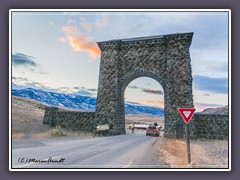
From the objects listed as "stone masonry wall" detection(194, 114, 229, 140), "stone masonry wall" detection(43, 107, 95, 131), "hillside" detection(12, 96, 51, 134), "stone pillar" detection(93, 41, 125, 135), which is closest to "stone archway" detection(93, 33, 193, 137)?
"stone pillar" detection(93, 41, 125, 135)

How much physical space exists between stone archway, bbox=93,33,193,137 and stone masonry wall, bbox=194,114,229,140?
153cm

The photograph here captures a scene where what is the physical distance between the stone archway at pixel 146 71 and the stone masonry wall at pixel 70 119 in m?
1.07

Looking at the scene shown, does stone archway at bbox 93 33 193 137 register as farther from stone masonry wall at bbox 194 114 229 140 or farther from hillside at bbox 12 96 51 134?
hillside at bbox 12 96 51 134

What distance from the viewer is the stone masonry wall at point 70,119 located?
21312 mm

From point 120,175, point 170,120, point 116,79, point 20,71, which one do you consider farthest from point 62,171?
point 116,79

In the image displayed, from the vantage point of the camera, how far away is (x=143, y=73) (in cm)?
2014

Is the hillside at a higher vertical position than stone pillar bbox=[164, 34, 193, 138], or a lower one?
lower

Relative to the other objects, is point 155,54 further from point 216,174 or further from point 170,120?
point 216,174

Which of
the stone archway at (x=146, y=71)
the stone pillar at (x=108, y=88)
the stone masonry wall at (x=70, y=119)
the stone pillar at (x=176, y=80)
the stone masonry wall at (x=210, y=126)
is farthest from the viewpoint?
the stone masonry wall at (x=70, y=119)

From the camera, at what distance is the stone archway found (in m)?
18.3

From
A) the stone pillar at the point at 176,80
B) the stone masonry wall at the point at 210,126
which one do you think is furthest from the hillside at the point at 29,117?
the stone masonry wall at the point at 210,126

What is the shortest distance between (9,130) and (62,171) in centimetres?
250

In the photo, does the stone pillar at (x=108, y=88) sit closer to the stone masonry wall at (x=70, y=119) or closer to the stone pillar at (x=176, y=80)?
the stone masonry wall at (x=70, y=119)

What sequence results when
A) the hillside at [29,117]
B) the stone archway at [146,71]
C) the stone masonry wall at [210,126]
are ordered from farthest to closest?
the hillside at [29,117], the stone archway at [146,71], the stone masonry wall at [210,126]
